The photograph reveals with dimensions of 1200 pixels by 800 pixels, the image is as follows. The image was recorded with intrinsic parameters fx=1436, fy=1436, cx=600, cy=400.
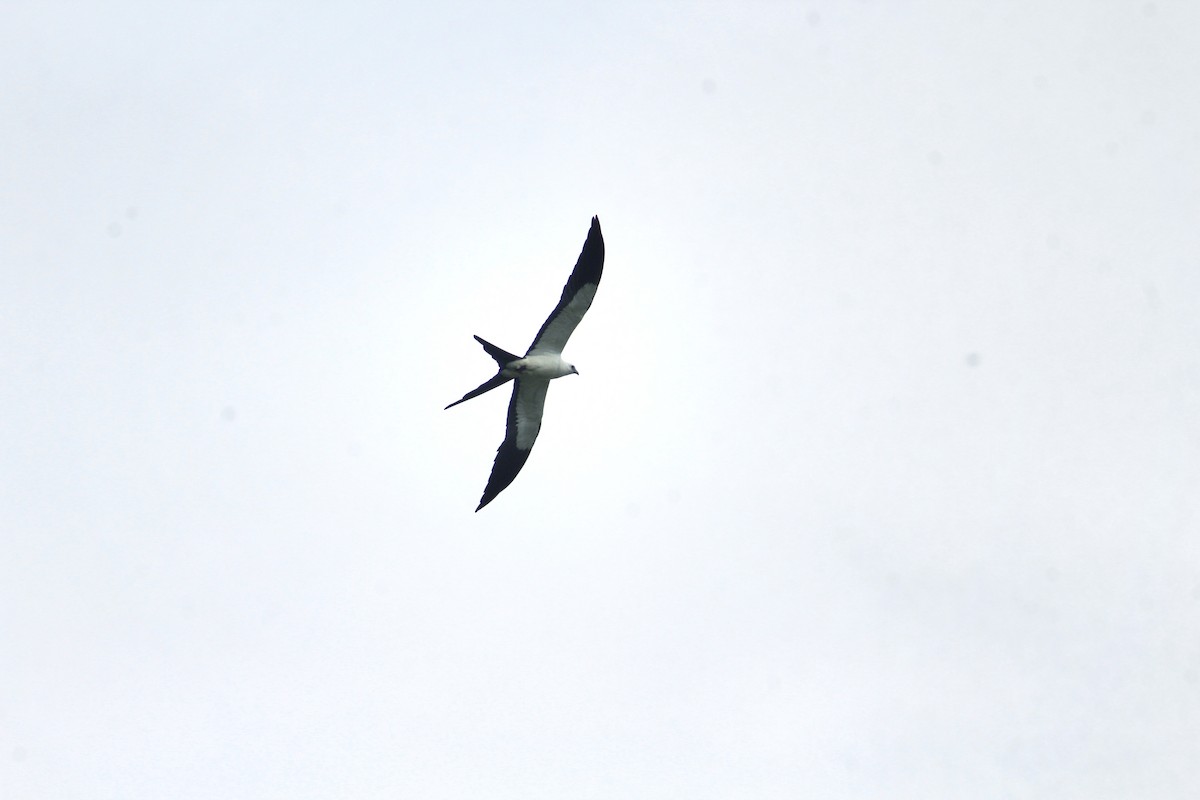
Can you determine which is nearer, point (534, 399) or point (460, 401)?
point (460, 401)

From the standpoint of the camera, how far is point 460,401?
26250 mm

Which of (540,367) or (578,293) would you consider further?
(540,367)

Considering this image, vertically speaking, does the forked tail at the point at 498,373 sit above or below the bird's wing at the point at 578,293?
below

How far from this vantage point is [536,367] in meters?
28.5

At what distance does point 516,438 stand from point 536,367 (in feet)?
6.74

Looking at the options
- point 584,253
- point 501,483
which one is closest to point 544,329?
point 584,253

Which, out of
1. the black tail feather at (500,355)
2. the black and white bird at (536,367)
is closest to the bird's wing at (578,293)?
the black and white bird at (536,367)

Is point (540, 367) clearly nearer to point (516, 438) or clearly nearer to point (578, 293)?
point (578, 293)

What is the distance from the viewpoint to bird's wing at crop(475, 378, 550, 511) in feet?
96.8

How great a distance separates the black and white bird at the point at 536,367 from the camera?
27938 mm

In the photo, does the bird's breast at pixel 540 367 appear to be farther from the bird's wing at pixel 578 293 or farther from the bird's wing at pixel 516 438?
the bird's wing at pixel 516 438

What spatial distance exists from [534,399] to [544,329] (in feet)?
5.91

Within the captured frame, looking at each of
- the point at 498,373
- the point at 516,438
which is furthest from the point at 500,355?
the point at 516,438

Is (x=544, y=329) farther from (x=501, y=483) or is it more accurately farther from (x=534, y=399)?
(x=501, y=483)
